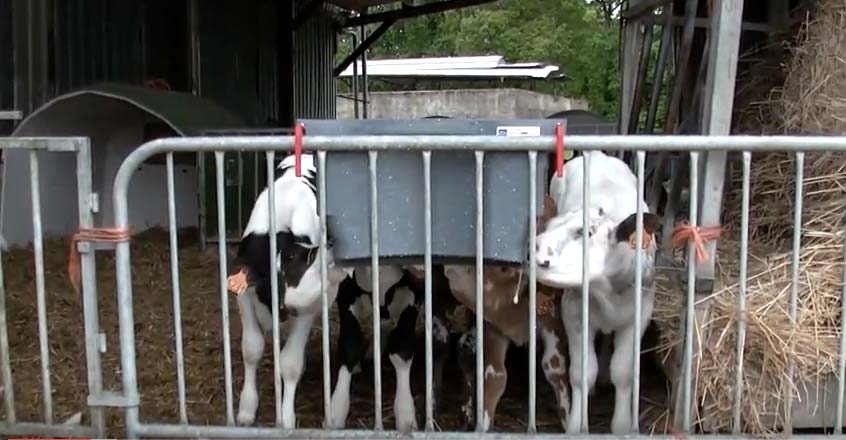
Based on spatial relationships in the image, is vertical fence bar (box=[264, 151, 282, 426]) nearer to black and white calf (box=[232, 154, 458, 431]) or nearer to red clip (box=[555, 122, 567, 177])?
black and white calf (box=[232, 154, 458, 431])

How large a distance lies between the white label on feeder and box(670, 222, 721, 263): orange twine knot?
69cm

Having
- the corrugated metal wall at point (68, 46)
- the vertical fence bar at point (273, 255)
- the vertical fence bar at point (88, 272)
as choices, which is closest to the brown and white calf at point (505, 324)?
the vertical fence bar at point (273, 255)

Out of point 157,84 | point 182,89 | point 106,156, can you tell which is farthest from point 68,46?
point 182,89

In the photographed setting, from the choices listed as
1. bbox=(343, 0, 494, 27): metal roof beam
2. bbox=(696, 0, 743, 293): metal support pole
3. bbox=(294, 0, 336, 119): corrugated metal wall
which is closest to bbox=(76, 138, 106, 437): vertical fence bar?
bbox=(696, 0, 743, 293): metal support pole

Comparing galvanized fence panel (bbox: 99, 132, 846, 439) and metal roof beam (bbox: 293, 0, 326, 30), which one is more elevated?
metal roof beam (bbox: 293, 0, 326, 30)

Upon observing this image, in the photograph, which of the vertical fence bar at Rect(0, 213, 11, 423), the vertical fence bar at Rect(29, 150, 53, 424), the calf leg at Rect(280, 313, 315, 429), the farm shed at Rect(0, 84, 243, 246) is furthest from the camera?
the farm shed at Rect(0, 84, 243, 246)

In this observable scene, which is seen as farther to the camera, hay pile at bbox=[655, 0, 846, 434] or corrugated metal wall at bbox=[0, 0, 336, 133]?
corrugated metal wall at bbox=[0, 0, 336, 133]

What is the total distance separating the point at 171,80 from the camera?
11.8 metres

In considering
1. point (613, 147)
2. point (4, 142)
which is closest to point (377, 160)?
point (613, 147)

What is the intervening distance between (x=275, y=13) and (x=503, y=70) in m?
12.2

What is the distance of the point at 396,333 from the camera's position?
16.0 ft

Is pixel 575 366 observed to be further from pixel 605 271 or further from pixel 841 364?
pixel 841 364

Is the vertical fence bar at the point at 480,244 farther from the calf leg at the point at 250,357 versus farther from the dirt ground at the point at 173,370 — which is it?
the calf leg at the point at 250,357

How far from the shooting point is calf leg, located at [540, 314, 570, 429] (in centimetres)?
446
